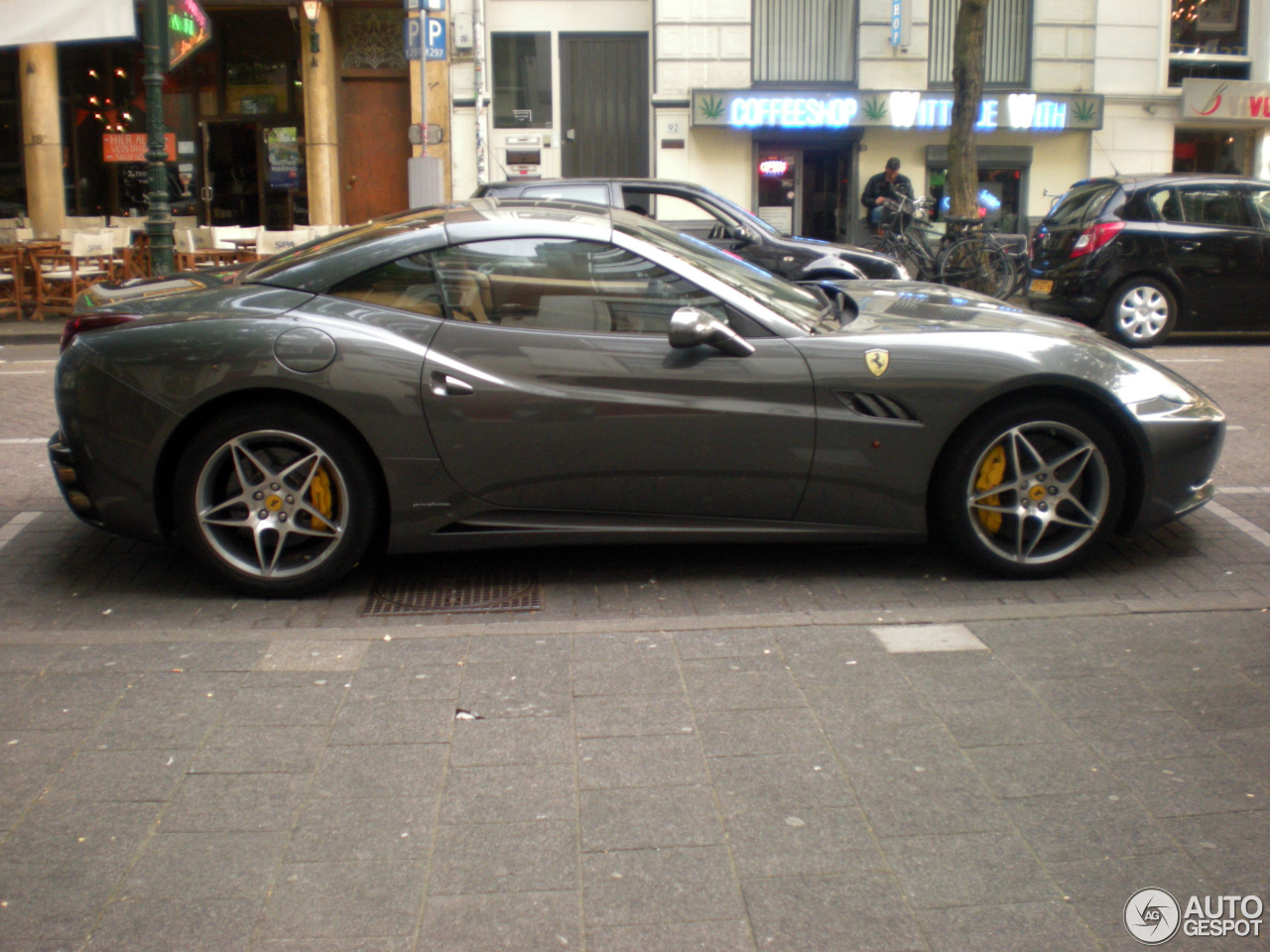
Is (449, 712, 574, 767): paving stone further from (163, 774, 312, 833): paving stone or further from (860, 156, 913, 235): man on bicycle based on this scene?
(860, 156, 913, 235): man on bicycle

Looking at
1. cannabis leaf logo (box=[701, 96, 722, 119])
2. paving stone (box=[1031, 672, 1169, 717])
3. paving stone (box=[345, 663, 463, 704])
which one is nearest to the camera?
paving stone (box=[1031, 672, 1169, 717])

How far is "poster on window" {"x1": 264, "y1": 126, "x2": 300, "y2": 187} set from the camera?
1981 cm

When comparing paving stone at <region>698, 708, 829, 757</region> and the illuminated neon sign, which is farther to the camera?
the illuminated neon sign

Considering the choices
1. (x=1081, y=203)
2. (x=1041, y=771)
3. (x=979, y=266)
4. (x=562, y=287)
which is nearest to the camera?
(x=1041, y=771)

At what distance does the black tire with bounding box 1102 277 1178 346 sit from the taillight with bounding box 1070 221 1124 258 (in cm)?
44

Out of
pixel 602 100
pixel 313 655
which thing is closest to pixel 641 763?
pixel 313 655

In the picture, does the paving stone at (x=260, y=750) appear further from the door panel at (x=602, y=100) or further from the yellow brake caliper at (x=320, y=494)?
the door panel at (x=602, y=100)

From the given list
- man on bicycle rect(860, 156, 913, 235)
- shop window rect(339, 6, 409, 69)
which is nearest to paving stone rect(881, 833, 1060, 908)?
man on bicycle rect(860, 156, 913, 235)

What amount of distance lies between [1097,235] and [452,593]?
357 inches

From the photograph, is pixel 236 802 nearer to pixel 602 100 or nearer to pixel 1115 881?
pixel 1115 881

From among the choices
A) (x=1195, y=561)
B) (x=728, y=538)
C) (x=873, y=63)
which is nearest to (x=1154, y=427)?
(x=1195, y=561)

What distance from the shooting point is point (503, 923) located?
8.61 ft

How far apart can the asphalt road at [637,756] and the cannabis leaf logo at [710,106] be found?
50.3ft

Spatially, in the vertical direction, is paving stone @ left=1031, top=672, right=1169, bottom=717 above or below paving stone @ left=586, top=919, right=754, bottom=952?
above
